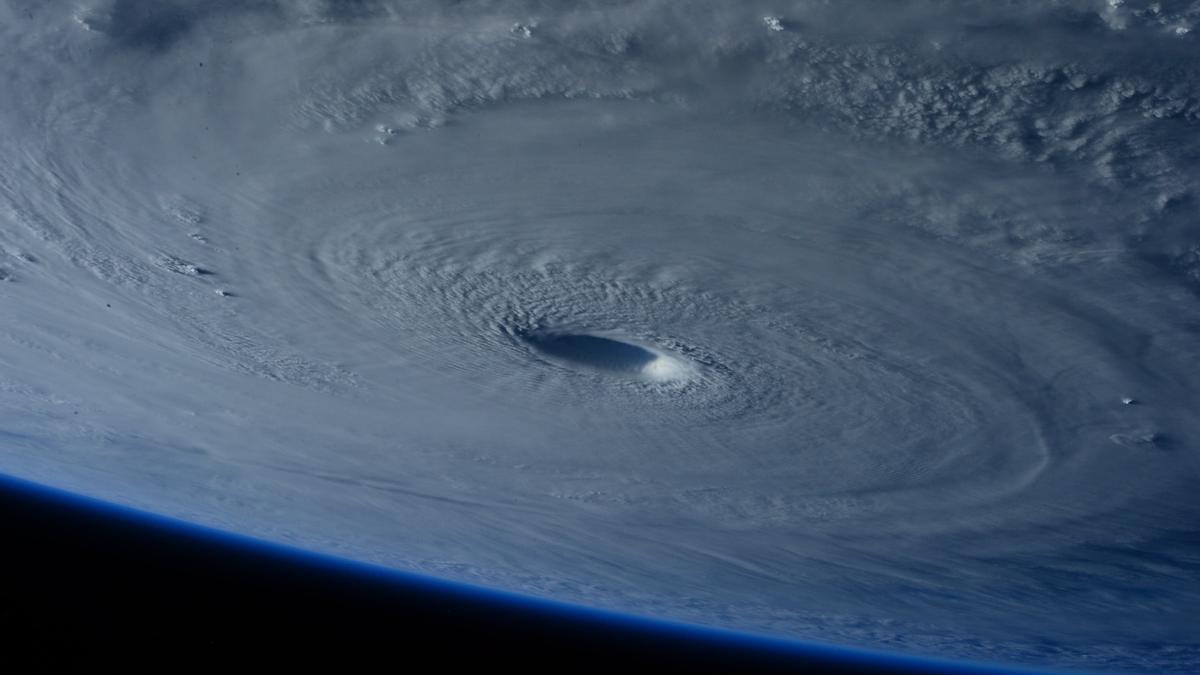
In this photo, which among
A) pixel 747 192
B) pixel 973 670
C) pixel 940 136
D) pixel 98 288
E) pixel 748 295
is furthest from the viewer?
pixel 973 670

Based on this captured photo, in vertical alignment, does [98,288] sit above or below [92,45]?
below

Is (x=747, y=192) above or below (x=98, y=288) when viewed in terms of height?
above

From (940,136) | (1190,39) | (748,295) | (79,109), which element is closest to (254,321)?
(79,109)

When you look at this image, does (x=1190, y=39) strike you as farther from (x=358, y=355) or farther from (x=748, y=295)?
(x=358, y=355)

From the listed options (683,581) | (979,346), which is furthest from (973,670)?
(979,346)

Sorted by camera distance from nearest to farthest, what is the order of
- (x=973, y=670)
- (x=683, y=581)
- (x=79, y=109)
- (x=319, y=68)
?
(x=319, y=68), (x=79, y=109), (x=683, y=581), (x=973, y=670)

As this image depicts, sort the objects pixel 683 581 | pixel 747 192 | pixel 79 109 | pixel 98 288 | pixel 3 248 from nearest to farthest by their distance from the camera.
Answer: pixel 747 192, pixel 79 109, pixel 3 248, pixel 98 288, pixel 683 581

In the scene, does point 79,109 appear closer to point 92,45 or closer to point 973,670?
point 92,45

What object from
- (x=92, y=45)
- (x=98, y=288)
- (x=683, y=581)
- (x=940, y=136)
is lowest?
(x=683, y=581)

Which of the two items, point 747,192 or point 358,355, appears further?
point 358,355
